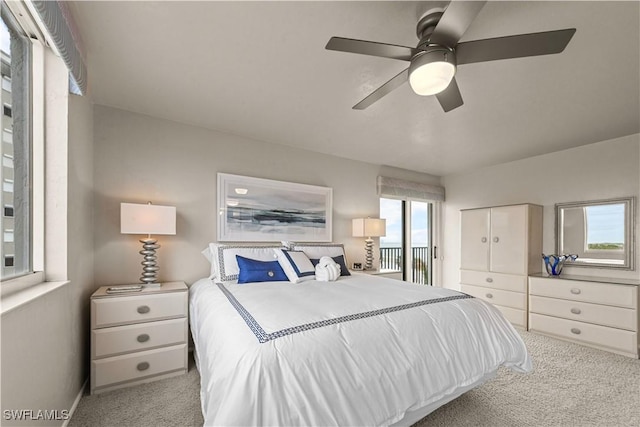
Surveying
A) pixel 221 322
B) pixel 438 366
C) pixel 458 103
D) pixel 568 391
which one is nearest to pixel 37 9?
pixel 221 322

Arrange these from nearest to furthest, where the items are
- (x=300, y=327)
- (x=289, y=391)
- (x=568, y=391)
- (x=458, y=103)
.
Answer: (x=289, y=391) → (x=300, y=327) → (x=458, y=103) → (x=568, y=391)

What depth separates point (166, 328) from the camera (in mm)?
2254

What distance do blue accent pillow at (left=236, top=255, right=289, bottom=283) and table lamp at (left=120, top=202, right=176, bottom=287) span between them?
71cm

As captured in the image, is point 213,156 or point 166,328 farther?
point 213,156

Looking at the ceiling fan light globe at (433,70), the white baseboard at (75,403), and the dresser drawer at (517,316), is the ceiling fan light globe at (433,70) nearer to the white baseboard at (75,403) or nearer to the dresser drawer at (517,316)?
the white baseboard at (75,403)

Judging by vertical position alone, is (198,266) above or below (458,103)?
below

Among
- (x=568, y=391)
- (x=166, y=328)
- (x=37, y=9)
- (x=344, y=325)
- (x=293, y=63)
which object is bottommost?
(x=568, y=391)

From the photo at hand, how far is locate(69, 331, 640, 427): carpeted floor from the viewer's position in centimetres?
175

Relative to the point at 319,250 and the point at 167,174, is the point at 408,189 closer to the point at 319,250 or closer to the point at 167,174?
the point at 319,250

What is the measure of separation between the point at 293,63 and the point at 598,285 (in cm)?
392

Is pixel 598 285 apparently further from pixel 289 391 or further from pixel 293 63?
pixel 293 63

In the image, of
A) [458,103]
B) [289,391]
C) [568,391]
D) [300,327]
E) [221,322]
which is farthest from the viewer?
[568,391]

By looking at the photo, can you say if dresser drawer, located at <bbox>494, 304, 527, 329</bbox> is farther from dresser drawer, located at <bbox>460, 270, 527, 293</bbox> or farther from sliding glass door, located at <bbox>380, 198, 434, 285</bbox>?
sliding glass door, located at <bbox>380, 198, 434, 285</bbox>

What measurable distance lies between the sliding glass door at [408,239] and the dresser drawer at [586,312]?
5.95ft
